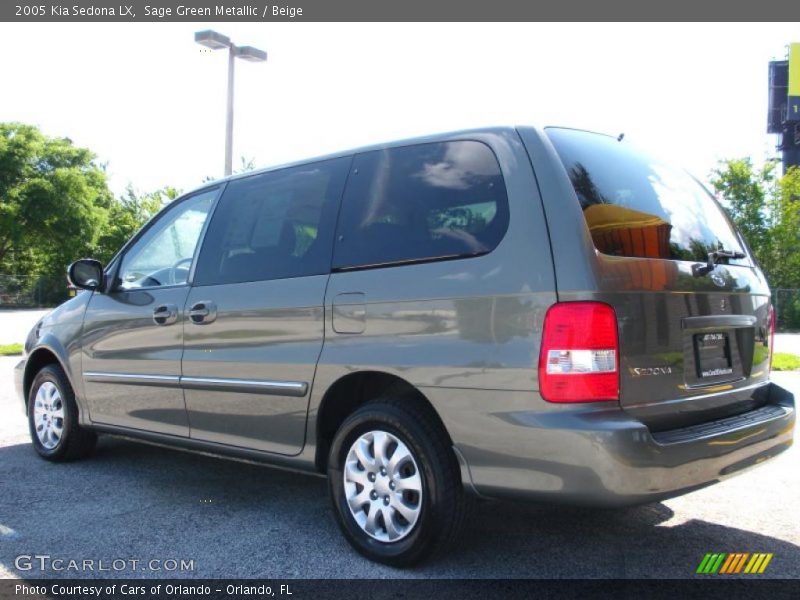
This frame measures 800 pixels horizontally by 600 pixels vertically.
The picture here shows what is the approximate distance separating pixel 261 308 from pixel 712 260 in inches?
88.2

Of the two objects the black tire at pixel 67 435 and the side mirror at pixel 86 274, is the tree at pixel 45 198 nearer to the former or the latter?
the black tire at pixel 67 435

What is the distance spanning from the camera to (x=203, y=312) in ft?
A: 13.8

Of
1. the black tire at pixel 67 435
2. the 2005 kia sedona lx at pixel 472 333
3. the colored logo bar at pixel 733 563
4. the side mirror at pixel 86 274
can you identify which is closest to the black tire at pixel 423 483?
the 2005 kia sedona lx at pixel 472 333

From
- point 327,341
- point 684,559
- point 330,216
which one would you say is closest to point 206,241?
point 330,216

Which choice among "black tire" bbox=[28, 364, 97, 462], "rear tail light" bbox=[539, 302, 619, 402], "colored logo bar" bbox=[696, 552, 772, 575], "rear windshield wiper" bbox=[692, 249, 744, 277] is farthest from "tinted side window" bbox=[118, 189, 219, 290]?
"colored logo bar" bbox=[696, 552, 772, 575]

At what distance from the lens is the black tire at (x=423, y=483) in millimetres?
3111

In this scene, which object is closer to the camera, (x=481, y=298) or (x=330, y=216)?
(x=481, y=298)

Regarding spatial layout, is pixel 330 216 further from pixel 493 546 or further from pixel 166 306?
pixel 493 546

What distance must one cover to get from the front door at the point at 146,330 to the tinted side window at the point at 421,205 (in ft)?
4.29

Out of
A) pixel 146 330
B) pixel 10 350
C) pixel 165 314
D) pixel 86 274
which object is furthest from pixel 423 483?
pixel 10 350

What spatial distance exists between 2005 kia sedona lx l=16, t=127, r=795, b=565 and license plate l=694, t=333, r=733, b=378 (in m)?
0.01

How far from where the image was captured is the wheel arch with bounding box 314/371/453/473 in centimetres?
350

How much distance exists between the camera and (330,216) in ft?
12.5

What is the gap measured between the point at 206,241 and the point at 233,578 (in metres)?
2.06
